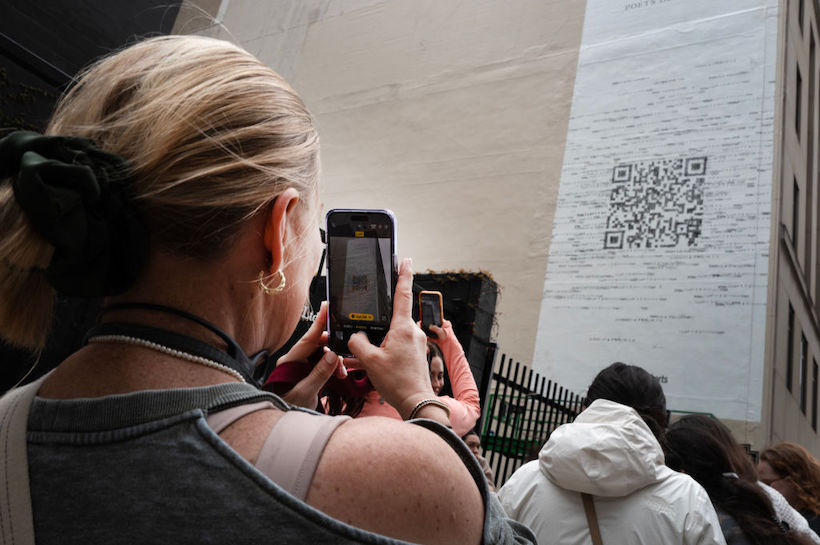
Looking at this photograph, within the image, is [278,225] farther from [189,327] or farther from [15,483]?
Answer: [15,483]

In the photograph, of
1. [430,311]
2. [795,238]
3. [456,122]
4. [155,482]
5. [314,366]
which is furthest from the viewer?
[456,122]

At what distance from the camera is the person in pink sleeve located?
9.77ft

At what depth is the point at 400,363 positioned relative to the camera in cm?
127

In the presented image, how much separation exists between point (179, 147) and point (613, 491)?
2507 mm

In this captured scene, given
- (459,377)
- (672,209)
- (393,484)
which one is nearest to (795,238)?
(672,209)

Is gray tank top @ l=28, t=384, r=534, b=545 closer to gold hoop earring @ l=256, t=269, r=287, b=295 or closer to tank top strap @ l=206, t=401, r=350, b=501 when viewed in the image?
tank top strap @ l=206, t=401, r=350, b=501

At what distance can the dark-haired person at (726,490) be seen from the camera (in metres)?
2.89

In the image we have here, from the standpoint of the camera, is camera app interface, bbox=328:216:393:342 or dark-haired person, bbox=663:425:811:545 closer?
camera app interface, bbox=328:216:393:342

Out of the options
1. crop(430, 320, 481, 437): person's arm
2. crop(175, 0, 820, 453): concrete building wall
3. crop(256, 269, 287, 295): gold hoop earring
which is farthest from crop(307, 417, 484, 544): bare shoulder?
crop(175, 0, 820, 453): concrete building wall

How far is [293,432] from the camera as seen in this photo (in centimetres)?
89

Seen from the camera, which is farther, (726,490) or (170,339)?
(726,490)

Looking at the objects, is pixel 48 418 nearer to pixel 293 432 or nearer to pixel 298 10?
pixel 293 432

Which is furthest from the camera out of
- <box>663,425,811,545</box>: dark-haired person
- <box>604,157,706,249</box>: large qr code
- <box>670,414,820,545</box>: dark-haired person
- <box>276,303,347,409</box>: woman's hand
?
<box>604,157,706,249</box>: large qr code

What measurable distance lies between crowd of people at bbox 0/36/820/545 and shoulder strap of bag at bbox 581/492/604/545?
6.41ft
